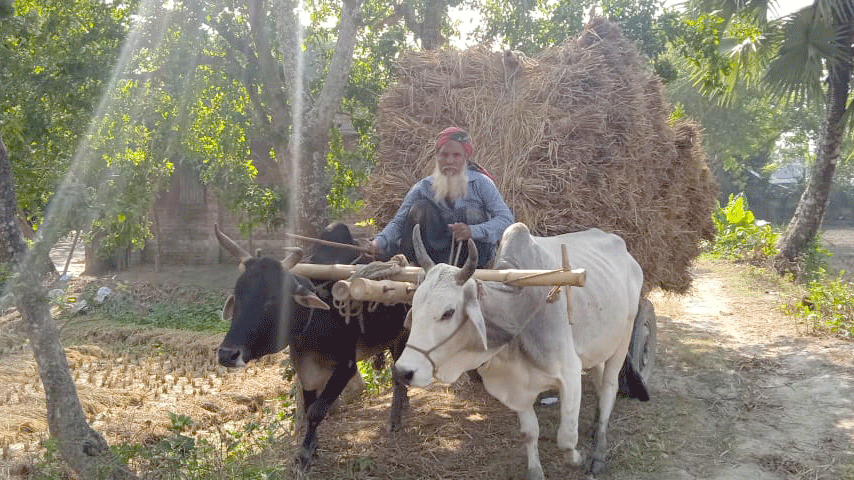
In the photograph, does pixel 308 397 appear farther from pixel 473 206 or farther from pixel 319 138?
pixel 319 138

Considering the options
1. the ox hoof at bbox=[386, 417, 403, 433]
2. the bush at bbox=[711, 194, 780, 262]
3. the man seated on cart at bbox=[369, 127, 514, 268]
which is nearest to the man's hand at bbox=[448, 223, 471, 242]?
the man seated on cart at bbox=[369, 127, 514, 268]

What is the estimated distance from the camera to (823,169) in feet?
35.9

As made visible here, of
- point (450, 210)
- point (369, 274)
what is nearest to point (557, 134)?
point (450, 210)

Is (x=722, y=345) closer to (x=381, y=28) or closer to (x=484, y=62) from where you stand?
(x=484, y=62)

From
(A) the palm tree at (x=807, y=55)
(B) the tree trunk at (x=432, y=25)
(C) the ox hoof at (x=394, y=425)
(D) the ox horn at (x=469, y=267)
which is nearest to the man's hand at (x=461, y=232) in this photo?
(D) the ox horn at (x=469, y=267)

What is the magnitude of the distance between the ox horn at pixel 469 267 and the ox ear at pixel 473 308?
1.3 inches

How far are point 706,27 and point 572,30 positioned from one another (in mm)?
1641

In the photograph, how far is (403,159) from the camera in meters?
5.73

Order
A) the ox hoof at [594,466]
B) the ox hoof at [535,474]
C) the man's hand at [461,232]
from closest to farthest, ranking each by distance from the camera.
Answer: the ox hoof at [535,474]
the man's hand at [461,232]
the ox hoof at [594,466]

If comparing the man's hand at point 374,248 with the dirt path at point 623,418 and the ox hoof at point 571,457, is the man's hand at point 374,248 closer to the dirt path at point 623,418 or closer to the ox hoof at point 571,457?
the dirt path at point 623,418

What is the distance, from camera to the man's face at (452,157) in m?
4.53

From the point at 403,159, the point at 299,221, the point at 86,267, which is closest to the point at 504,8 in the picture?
the point at 403,159

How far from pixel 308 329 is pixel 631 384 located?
109 inches

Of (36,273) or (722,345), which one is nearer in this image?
(36,273)
